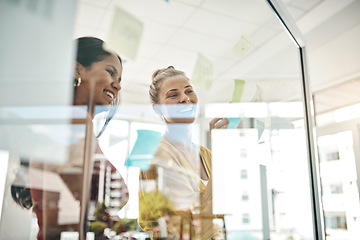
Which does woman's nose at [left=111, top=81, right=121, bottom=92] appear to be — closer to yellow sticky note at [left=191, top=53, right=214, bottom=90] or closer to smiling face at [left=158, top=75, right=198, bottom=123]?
smiling face at [left=158, top=75, right=198, bottom=123]

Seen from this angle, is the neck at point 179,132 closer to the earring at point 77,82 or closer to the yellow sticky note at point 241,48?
the earring at point 77,82

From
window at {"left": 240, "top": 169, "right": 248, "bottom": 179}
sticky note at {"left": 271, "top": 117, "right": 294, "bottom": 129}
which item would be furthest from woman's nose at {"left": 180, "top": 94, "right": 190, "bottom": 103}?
sticky note at {"left": 271, "top": 117, "right": 294, "bottom": 129}

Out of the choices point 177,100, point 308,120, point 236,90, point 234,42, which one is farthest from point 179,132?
point 308,120

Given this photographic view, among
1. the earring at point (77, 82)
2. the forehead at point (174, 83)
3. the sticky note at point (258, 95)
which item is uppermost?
the sticky note at point (258, 95)

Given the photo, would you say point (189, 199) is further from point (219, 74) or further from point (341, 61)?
point (341, 61)

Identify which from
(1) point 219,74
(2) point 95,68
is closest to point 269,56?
(1) point 219,74

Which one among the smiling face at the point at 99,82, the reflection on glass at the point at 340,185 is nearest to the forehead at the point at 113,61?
the smiling face at the point at 99,82

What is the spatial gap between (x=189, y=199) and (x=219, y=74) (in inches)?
16.7

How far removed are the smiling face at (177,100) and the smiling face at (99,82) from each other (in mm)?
136

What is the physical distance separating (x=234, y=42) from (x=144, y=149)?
0.65 metres

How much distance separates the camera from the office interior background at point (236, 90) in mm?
611

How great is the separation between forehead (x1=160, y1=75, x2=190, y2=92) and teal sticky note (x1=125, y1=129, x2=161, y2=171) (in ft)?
0.42

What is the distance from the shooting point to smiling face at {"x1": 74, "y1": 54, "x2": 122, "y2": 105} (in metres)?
0.60

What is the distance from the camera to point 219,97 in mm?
938
